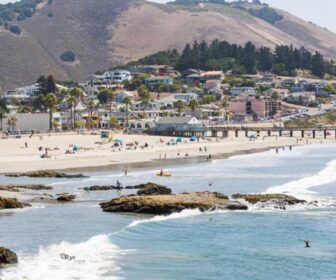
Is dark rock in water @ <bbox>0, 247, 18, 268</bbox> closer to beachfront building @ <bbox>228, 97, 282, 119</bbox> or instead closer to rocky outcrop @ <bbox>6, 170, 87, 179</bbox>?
rocky outcrop @ <bbox>6, 170, 87, 179</bbox>

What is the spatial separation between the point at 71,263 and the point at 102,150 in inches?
2339

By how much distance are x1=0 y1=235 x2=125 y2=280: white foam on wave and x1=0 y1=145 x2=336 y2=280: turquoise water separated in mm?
31

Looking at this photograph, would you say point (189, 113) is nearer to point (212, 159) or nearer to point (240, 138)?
point (240, 138)

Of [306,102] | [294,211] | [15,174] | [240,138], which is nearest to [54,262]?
[294,211]

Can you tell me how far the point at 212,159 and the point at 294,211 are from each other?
41876 millimetres

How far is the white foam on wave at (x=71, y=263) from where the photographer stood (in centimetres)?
2634

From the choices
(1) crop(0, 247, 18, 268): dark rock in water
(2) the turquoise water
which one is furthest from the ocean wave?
(1) crop(0, 247, 18, 268): dark rock in water

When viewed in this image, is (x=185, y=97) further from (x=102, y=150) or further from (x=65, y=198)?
(x=65, y=198)

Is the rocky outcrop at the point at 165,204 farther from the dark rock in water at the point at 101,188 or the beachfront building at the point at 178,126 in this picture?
the beachfront building at the point at 178,126

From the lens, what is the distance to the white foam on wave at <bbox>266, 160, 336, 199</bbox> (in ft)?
162

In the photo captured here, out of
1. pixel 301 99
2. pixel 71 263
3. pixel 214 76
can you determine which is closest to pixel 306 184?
pixel 71 263

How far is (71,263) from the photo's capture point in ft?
92.5

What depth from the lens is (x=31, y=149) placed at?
84.1m

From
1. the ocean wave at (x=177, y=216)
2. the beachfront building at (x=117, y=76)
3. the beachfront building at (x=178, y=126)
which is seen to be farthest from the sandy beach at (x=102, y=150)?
the beachfront building at (x=117, y=76)
